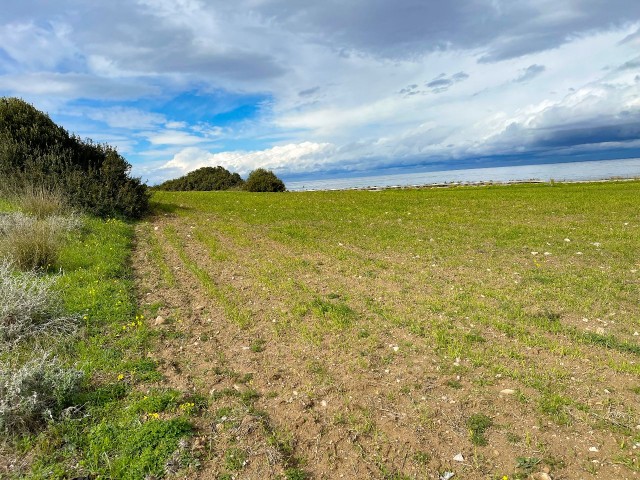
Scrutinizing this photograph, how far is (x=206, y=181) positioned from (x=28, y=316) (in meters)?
73.3

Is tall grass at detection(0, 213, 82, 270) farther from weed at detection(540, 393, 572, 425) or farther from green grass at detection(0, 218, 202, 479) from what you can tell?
weed at detection(540, 393, 572, 425)

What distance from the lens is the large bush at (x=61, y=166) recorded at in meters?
16.4

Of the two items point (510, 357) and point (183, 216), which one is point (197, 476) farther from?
point (183, 216)

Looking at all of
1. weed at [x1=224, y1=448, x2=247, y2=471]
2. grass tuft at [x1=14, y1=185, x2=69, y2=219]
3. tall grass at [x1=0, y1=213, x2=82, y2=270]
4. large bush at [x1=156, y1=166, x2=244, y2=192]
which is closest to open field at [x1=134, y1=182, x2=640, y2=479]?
weed at [x1=224, y1=448, x2=247, y2=471]

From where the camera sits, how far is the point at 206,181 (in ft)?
251

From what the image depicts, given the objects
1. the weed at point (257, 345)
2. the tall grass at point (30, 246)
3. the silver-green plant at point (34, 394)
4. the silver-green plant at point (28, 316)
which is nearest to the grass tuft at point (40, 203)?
the tall grass at point (30, 246)

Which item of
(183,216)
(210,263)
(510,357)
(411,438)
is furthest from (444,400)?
(183,216)

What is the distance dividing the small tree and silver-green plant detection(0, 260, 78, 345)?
44165mm

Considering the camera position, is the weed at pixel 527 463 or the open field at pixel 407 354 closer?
the weed at pixel 527 463

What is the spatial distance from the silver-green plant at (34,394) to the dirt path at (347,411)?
1074 mm

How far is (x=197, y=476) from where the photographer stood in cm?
362

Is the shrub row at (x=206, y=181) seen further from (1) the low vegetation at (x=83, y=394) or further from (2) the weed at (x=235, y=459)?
(2) the weed at (x=235, y=459)

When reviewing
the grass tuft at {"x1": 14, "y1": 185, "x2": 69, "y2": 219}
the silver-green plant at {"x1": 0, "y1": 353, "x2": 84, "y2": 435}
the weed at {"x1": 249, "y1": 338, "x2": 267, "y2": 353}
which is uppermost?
the grass tuft at {"x1": 14, "y1": 185, "x2": 69, "y2": 219}

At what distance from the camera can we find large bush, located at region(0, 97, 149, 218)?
16.4 meters
